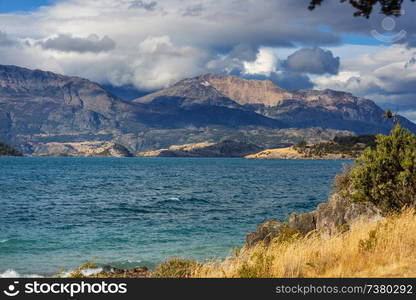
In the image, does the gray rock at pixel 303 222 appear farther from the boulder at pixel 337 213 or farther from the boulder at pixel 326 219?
the boulder at pixel 337 213

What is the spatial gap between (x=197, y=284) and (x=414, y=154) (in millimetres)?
14686

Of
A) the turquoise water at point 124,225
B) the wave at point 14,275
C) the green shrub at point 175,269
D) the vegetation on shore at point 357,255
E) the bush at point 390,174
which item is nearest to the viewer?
the vegetation on shore at point 357,255

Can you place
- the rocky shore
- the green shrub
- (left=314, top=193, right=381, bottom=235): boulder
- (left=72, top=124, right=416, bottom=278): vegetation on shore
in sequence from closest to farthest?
(left=72, top=124, right=416, bottom=278): vegetation on shore, the green shrub, the rocky shore, (left=314, top=193, right=381, bottom=235): boulder

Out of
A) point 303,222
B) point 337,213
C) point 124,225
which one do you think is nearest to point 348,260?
point 337,213

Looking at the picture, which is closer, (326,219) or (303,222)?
(326,219)

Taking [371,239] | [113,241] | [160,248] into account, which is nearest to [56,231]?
[113,241]

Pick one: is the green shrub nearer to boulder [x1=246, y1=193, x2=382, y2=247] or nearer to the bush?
boulder [x1=246, y1=193, x2=382, y2=247]

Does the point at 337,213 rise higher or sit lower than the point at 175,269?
higher

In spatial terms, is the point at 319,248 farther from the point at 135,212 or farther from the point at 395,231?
the point at 135,212

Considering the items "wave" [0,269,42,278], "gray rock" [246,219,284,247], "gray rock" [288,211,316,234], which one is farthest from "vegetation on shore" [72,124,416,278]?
"gray rock" [246,219,284,247]

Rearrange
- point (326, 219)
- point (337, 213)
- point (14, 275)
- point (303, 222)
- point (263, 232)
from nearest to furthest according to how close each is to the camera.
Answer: point (14, 275)
point (337, 213)
point (326, 219)
point (263, 232)
point (303, 222)

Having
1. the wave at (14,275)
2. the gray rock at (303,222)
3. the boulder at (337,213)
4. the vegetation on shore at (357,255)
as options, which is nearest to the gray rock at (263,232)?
the gray rock at (303,222)

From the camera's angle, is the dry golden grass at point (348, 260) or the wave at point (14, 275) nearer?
the dry golden grass at point (348, 260)

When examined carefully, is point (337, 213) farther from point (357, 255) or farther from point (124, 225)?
point (124, 225)
